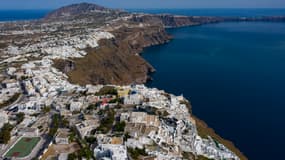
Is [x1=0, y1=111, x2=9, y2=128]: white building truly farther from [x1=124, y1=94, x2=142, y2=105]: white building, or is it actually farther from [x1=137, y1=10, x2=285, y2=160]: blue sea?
[x1=137, y1=10, x2=285, y2=160]: blue sea

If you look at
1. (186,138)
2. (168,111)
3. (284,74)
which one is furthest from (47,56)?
(284,74)

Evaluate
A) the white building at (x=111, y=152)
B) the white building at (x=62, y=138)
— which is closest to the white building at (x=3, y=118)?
the white building at (x=62, y=138)

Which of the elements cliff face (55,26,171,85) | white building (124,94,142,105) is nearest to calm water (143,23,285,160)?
cliff face (55,26,171,85)

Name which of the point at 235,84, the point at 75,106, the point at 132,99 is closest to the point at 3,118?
the point at 75,106

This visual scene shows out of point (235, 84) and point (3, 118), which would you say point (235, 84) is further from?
point (3, 118)

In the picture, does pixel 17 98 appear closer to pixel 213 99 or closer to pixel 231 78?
pixel 213 99

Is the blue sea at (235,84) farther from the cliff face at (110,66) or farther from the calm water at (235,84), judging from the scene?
the cliff face at (110,66)
